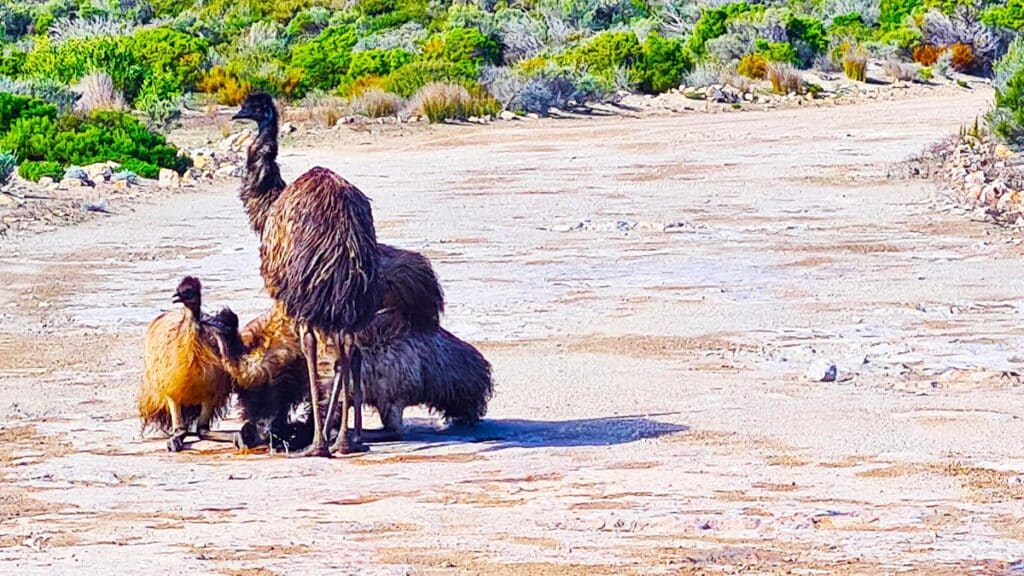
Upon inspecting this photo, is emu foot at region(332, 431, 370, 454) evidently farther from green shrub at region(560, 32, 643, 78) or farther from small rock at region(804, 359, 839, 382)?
green shrub at region(560, 32, 643, 78)

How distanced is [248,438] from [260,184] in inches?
48.1

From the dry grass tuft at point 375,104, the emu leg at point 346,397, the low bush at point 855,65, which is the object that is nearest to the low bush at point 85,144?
the dry grass tuft at point 375,104

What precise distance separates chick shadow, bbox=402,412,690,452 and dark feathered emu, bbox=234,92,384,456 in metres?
0.66

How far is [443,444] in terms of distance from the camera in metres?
8.84

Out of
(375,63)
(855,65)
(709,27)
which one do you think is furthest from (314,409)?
(709,27)

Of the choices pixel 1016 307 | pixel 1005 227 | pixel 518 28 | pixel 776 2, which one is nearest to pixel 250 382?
pixel 1016 307

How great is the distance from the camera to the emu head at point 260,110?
30.5ft

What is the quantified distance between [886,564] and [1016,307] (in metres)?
7.20

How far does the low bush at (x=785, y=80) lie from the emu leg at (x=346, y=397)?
2893 centimetres

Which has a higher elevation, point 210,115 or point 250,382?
point 250,382

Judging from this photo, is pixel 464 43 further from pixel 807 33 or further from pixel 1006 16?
pixel 1006 16

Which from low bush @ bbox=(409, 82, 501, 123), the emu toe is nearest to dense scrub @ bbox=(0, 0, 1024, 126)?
low bush @ bbox=(409, 82, 501, 123)

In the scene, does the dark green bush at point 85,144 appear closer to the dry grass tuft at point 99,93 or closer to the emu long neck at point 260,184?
the dry grass tuft at point 99,93

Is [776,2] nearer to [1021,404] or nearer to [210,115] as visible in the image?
[210,115]
